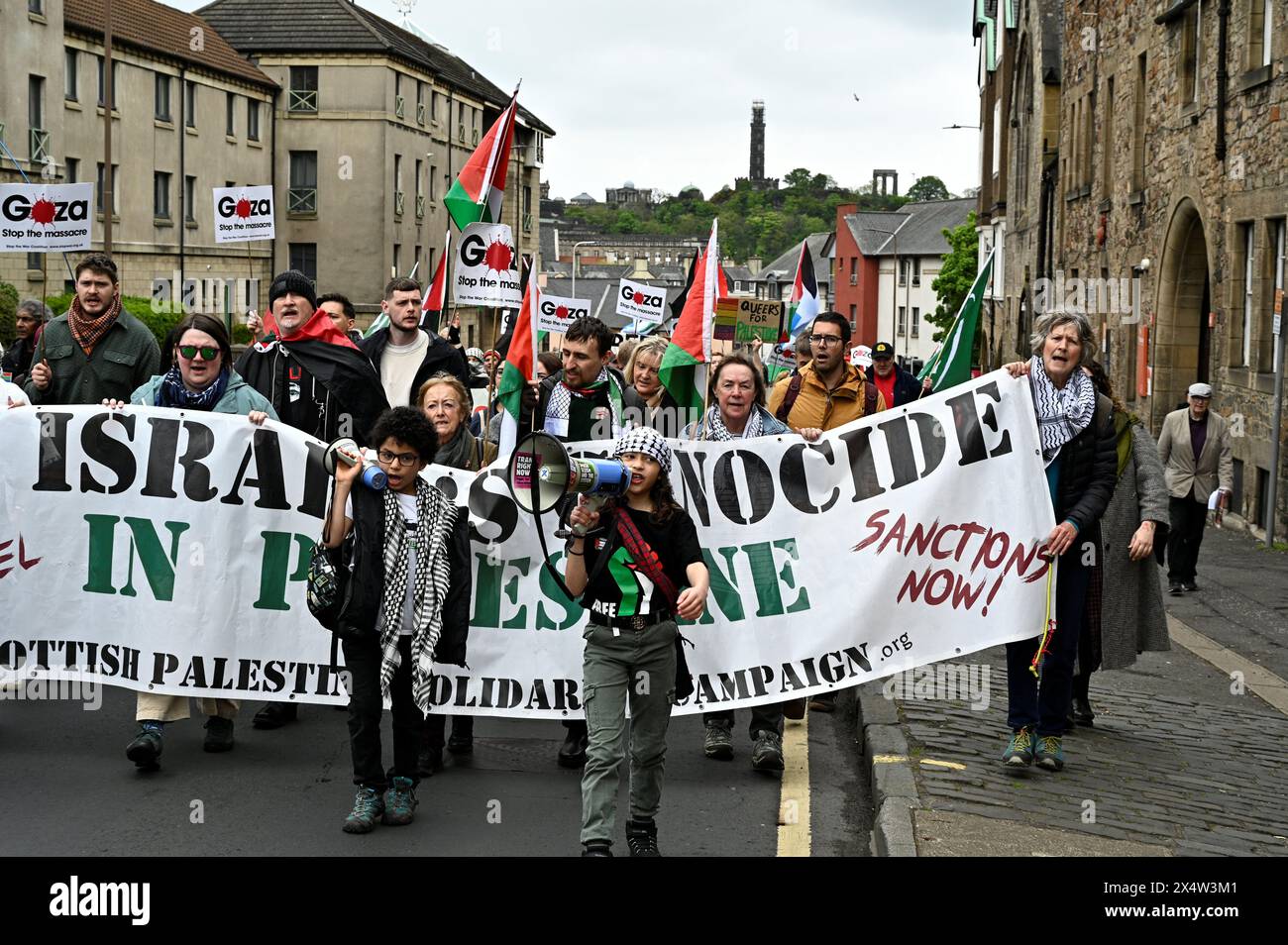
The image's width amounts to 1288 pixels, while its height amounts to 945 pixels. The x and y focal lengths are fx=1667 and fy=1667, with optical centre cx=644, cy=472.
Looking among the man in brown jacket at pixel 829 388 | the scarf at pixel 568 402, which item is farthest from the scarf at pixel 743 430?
the scarf at pixel 568 402

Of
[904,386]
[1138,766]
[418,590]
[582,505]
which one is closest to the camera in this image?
[582,505]

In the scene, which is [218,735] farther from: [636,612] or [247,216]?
[247,216]

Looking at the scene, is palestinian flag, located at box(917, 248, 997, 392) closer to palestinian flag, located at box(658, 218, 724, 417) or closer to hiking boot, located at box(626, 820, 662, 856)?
palestinian flag, located at box(658, 218, 724, 417)

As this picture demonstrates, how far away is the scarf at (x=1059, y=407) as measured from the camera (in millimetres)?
7648

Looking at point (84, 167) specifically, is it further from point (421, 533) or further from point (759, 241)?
point (759, 241)

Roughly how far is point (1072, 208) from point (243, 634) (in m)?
29.6

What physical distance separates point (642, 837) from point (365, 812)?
1.24 metres

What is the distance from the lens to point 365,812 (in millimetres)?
6727

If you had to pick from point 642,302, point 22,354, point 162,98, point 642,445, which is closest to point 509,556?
point 642,445

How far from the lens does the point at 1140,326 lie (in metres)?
27.3

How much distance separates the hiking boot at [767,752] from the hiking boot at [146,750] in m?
2.79

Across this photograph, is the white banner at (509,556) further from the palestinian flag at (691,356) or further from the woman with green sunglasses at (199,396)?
the palestinian flag at (691,356)

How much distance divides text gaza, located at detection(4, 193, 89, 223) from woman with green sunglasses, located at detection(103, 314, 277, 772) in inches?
287
